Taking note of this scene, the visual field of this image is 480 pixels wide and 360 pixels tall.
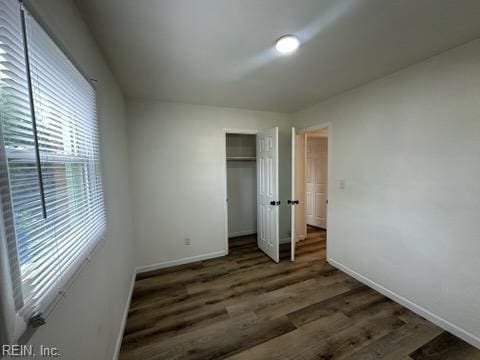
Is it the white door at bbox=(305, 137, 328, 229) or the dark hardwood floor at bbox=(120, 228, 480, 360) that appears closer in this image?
the dark hardwood floor at bbox=(120, 228, 480, 360)

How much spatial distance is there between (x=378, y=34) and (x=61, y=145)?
86.5 inches

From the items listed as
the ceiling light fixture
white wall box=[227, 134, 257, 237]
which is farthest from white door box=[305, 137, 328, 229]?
the ceiling light fixture

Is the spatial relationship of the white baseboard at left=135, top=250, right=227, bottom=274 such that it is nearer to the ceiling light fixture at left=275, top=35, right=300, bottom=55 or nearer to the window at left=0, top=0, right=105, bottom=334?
the window at left=0, top=0, right=105, bottom=334

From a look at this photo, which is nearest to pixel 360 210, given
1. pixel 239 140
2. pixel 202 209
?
pixel 202 209

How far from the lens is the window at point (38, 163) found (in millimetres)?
565

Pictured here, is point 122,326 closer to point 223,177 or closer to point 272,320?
point 272,320

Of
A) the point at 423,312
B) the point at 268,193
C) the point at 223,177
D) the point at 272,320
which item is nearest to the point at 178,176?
the point at 223,177

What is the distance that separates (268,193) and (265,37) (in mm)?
2142

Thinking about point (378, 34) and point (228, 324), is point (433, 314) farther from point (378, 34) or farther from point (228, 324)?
point (378, 34)

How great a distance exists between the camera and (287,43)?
148cm

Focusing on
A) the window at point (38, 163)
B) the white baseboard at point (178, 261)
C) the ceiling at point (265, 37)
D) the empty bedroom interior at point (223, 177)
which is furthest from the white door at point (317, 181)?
the window at point (38, 163)

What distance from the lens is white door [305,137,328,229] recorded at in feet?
14.8

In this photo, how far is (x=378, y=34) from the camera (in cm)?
143

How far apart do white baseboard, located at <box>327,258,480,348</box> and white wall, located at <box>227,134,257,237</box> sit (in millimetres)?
2103
